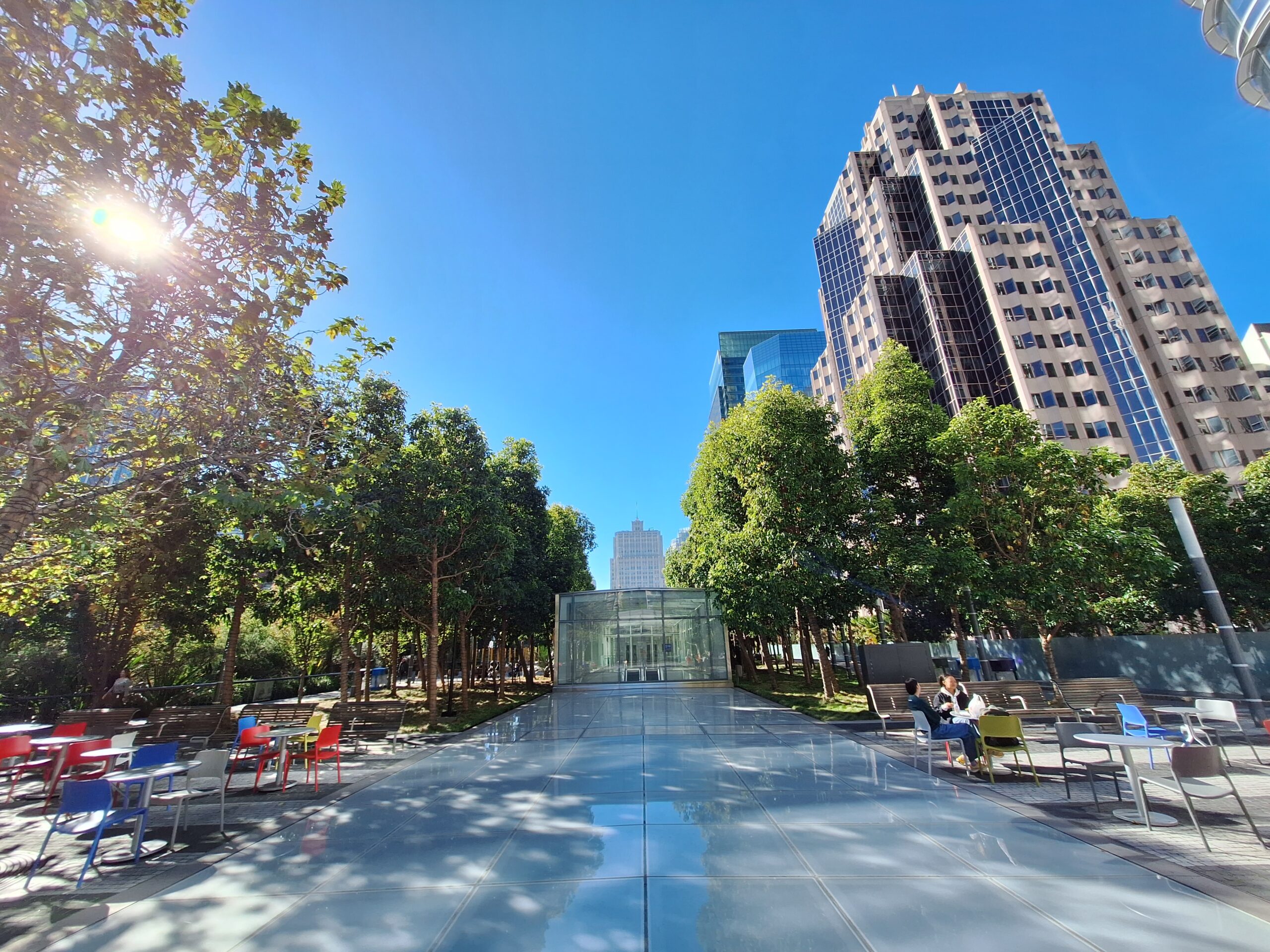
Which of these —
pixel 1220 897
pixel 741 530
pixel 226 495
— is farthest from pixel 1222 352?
pixel 226 495

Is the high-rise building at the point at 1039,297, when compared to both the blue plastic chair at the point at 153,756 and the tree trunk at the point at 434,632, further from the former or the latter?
the blue plastic chair at the point at 153,756

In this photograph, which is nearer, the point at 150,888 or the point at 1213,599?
the point at 150,888

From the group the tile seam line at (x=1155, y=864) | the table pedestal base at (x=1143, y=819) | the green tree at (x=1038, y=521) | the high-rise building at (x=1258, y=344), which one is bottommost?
the tile seam line at (x=1155, y=864)

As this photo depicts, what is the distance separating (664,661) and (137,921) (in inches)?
1021

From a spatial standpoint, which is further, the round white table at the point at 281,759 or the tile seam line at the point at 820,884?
the round white table at the point at 281,759

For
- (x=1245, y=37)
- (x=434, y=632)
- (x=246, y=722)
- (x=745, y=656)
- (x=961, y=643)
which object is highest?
(x=1245, y=37)

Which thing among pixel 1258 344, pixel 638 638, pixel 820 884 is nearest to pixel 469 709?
pixel 638 638

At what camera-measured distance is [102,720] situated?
34.4ft

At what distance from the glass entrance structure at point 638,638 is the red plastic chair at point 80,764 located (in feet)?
70.4

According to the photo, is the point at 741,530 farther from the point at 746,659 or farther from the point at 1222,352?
the point at 1222,352

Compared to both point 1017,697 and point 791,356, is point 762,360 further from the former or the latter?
point 1017,697

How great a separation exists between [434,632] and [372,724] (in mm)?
3692

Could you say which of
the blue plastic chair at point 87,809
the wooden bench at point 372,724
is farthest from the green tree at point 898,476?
the blue plastic chair at point 87,809

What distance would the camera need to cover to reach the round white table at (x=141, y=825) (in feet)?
16.6
